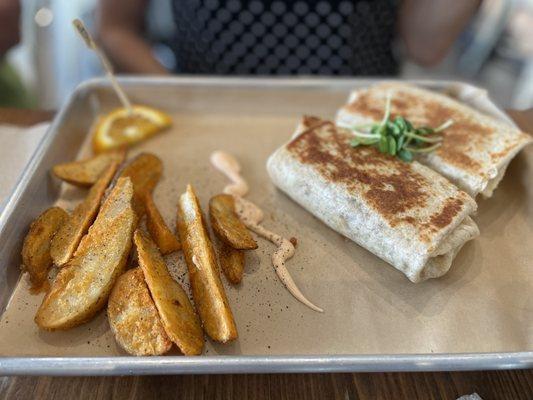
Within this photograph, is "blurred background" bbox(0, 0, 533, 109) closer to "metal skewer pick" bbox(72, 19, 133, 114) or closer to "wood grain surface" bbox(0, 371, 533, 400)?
"metal skewer pick" bbox(72, 19, 133, 114)

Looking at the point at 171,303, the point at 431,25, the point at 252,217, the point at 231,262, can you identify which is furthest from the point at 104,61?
the point at 431,25

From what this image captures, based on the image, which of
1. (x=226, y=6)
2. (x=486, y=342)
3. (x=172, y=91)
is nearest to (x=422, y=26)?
(x=226, y=6)

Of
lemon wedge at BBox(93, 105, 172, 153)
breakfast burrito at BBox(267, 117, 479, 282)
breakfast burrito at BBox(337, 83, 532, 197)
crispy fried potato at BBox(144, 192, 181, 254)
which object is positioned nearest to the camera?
breakfast burrito at BBox(267, 117, 479, 282)

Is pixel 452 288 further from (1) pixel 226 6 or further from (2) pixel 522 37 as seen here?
(2) pixel 522 37

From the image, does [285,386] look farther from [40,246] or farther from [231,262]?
[40,246]

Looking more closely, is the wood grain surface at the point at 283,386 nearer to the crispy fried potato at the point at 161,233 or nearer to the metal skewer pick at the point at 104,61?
the crispy fried potato at the point at 161,233

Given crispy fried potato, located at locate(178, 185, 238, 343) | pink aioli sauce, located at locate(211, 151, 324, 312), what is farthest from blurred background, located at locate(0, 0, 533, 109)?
crispy fried potato, located at locate(178, 185, 238, 343)

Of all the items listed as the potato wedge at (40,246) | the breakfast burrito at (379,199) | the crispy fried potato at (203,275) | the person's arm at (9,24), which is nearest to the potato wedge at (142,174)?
the crispy fried potato at (203,275)
